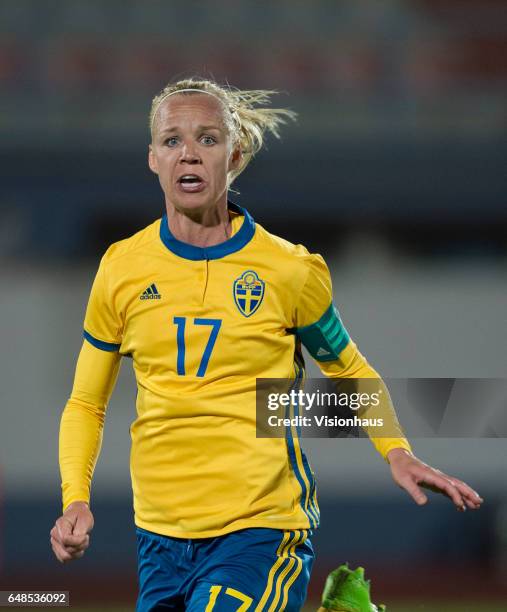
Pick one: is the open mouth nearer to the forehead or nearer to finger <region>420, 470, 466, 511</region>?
the forehead

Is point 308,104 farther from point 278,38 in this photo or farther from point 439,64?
point 439,64

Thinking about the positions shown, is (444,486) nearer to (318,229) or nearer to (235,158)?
(235,158)

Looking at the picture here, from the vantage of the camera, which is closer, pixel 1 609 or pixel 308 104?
pixel 1 609

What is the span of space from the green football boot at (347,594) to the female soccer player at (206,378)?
30 centimetres

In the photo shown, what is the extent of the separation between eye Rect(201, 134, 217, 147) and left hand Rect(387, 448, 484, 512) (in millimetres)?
836

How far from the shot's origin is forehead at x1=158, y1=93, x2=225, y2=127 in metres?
2.63

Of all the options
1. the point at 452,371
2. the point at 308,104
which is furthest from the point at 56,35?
the point at 452,371

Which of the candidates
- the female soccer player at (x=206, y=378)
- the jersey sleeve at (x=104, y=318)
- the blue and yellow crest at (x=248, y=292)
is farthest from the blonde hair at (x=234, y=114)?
the jersey sleeve at (x=104, y=318)

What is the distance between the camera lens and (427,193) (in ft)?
27.1

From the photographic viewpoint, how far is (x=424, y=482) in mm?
2410

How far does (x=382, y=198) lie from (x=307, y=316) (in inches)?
224

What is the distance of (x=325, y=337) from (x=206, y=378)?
1.11ft

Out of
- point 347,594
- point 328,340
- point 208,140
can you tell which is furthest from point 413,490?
point 208,140

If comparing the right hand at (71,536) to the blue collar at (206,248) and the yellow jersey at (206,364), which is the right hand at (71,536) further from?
the blue collar at (206,248)
